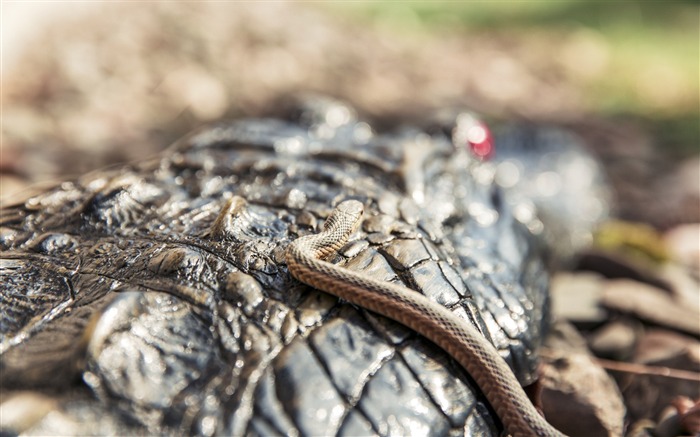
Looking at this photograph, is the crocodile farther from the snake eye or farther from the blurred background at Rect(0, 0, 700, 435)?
the snake eye

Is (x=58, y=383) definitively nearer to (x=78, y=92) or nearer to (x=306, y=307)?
(x=306, y=307)

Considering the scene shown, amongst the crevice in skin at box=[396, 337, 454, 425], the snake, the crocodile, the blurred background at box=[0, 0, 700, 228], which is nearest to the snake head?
the crocodile

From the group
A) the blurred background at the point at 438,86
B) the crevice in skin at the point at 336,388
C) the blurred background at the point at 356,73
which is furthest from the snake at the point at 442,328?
the blurred background at the point at 356,73

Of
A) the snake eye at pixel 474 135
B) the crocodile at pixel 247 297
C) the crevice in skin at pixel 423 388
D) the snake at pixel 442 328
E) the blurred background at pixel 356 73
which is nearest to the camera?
the crocodile at pixel 247 297

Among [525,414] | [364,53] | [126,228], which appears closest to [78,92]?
[364,53]

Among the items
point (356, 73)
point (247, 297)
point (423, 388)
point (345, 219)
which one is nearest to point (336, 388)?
point (423, 388)

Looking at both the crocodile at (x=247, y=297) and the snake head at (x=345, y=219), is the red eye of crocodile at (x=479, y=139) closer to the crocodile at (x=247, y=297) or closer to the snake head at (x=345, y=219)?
the crocodile at (x=247, y=297)
